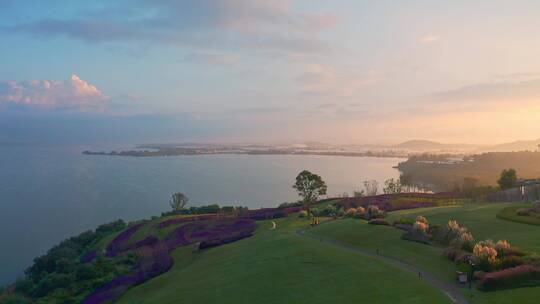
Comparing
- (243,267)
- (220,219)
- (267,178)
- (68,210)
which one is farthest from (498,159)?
(243,267)

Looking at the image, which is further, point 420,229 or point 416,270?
point 420,229

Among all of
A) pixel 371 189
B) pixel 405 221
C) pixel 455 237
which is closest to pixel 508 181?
pixel 405 221

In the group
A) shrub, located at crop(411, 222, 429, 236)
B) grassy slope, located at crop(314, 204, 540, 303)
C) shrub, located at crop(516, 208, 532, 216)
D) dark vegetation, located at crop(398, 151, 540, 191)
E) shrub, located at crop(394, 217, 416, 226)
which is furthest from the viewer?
dark vegetation, located at crop(398, 151, 540, 191)

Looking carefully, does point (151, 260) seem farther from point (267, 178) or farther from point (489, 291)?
point (267, 178)

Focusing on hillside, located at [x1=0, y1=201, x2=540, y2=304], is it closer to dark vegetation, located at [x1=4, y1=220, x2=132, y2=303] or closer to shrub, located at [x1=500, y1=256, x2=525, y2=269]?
dark vegetation, located at [x1=4, y1=220, x2=132, y2=303]

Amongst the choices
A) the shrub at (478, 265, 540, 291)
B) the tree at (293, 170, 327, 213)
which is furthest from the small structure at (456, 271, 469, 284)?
the tree at (293, 170, 327, 213)

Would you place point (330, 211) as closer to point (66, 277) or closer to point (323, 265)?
point (323, 265)

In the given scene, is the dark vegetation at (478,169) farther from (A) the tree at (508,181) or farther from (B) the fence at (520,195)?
(B) the fence at (520,195)
